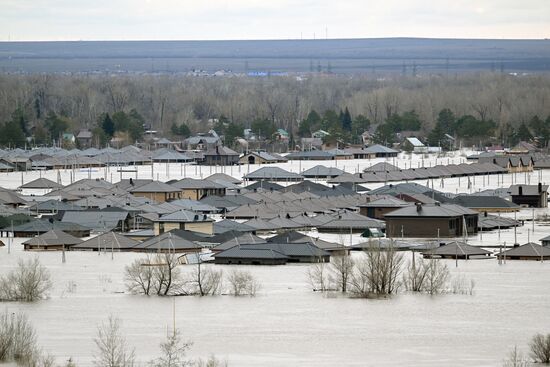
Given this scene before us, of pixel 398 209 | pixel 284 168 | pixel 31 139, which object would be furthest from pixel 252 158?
pixel 398 209

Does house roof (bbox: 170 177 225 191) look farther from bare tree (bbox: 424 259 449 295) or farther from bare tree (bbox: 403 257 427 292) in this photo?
bare tree (bbox: 403 257 427 292)

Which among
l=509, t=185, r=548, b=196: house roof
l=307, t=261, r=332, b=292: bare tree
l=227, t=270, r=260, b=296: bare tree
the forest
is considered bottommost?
the forest

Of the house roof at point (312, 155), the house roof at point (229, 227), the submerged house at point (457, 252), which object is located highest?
the submerged house at point (457, 252)

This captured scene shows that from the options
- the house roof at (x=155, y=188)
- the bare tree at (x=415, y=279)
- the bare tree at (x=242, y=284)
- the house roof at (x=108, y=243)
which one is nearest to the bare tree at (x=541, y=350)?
the bare tree at (x=415, y=279)

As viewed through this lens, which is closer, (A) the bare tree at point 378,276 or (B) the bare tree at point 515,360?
(B) the bare tree at point 515,360

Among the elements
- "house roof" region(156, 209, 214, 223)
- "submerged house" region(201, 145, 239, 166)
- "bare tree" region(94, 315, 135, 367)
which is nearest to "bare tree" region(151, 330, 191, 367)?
"bare tree" region(94, 315, 135, 367)

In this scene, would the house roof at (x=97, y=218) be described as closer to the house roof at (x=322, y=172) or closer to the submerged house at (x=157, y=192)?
the submerged house at (x=157, y=192)

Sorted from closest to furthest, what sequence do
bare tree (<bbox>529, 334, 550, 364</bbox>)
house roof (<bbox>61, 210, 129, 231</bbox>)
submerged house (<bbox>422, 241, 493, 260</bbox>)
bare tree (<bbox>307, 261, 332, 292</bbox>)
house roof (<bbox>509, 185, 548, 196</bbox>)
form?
bare tree (<bbox>529, 334, 550, 364</bbox>), bare tree (<bbox>307, 261, 332, 292</bbox>), submerged house (<bbox>422, 241, 493, 260</bbox>), house roof (<bbox>61, 210, 129, 231</bbox>), house roof (<bbox>509, 185, 548, 196</bbox>)
